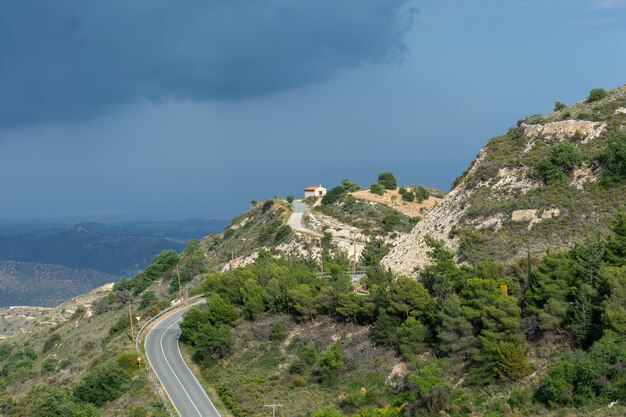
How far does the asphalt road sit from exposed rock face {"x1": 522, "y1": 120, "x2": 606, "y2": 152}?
34064mm

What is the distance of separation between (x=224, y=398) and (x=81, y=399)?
10.4 metres

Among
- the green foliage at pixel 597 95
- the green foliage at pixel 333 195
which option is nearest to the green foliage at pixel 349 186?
the green foliage at pixel 333 195

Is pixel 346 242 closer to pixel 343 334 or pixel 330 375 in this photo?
pixel 343 334

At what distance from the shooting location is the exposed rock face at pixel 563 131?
4725cm

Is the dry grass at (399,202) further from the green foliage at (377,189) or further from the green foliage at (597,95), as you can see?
the green foliage at (597,95)

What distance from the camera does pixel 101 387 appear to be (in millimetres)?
39062

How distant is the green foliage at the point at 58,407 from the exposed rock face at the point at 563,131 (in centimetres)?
4019

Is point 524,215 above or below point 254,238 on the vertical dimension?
above

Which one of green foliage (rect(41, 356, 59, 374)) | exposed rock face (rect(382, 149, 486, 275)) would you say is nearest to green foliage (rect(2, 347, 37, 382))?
green foliage (rect(41, 356, 59, 374))

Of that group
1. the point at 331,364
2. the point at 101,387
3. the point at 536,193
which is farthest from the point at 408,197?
the point at 101,387

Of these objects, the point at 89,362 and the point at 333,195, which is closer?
the point at 89,362

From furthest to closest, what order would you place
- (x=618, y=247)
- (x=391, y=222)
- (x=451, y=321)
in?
(x=391, y=222) → (x=451, y=321) → (x=618, y=247)

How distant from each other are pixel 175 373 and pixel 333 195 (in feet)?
190

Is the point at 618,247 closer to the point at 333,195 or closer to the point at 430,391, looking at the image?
the point at 430,391
